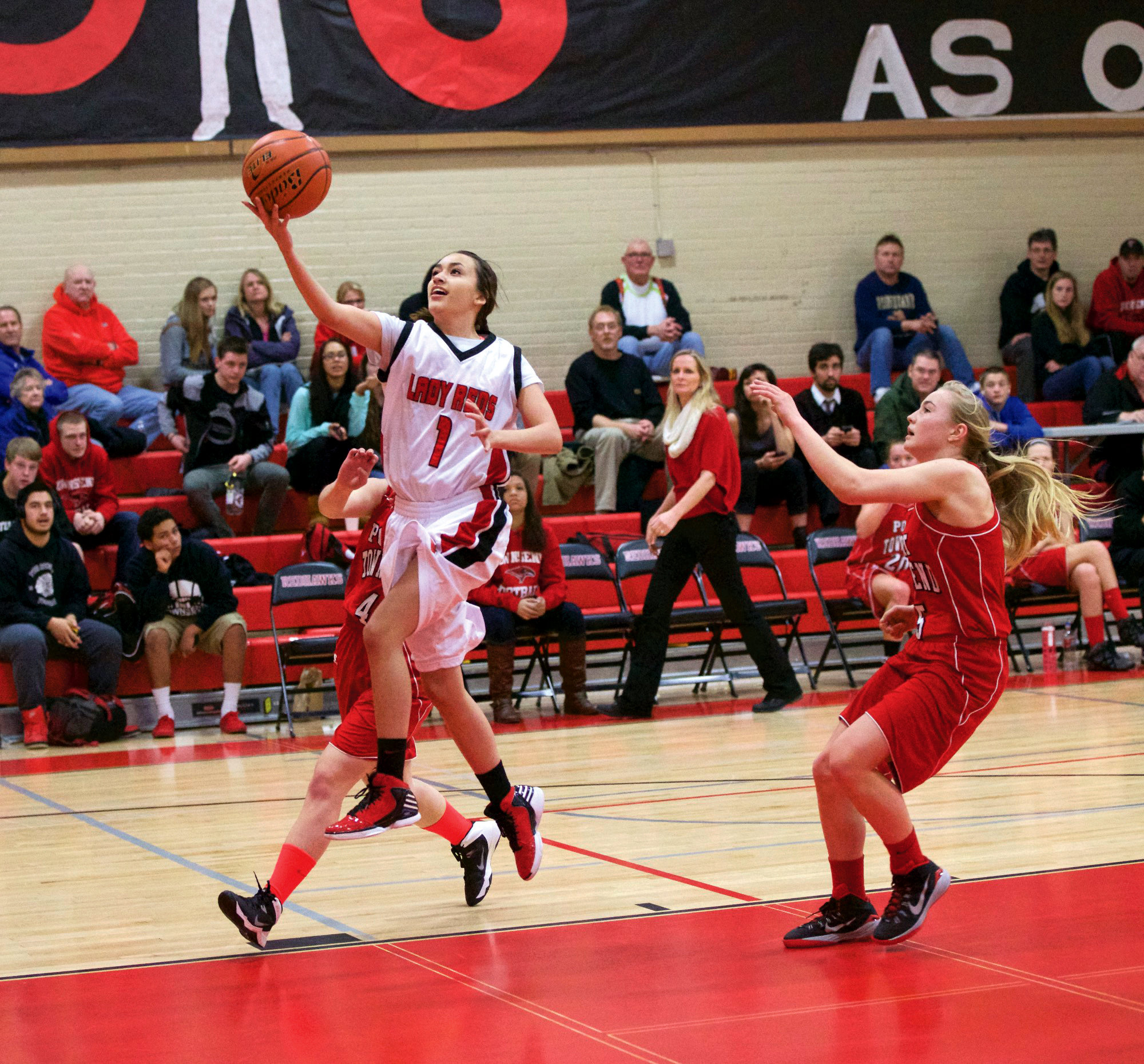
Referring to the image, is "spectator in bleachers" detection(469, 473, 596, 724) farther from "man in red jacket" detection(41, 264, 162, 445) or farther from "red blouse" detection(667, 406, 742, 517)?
"man in red jacket" detection(41, 264, 162, 445)

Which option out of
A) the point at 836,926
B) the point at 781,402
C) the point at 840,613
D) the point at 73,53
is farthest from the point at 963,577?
the point at 73,53

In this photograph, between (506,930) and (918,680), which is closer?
(918,680)

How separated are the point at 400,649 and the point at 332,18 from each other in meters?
8.65

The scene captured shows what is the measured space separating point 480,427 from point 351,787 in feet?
3.47

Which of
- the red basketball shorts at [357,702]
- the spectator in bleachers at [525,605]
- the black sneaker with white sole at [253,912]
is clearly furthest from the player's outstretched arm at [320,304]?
the spectator in bleachers at [525,605]

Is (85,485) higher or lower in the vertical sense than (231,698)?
higher

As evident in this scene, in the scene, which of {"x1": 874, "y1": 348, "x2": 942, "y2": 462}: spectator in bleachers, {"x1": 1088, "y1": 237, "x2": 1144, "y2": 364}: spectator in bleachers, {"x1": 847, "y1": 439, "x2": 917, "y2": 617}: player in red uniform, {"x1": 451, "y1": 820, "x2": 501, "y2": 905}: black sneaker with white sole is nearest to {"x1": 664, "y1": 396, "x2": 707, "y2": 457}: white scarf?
{"x1": 847, "y1": 439, "x2": 917, "y2": 617}: player in red uniform

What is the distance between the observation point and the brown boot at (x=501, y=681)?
332 inches

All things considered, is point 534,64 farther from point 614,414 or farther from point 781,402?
point 781,402

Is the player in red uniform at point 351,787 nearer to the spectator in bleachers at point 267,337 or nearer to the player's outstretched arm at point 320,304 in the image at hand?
the player's outstretched arm at point 320,304

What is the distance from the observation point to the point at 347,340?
1032cm

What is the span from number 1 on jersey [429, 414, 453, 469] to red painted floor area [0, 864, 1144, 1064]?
126cm

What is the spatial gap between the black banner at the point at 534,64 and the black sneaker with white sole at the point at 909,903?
9028 mm

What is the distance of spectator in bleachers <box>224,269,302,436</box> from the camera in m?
11.0
